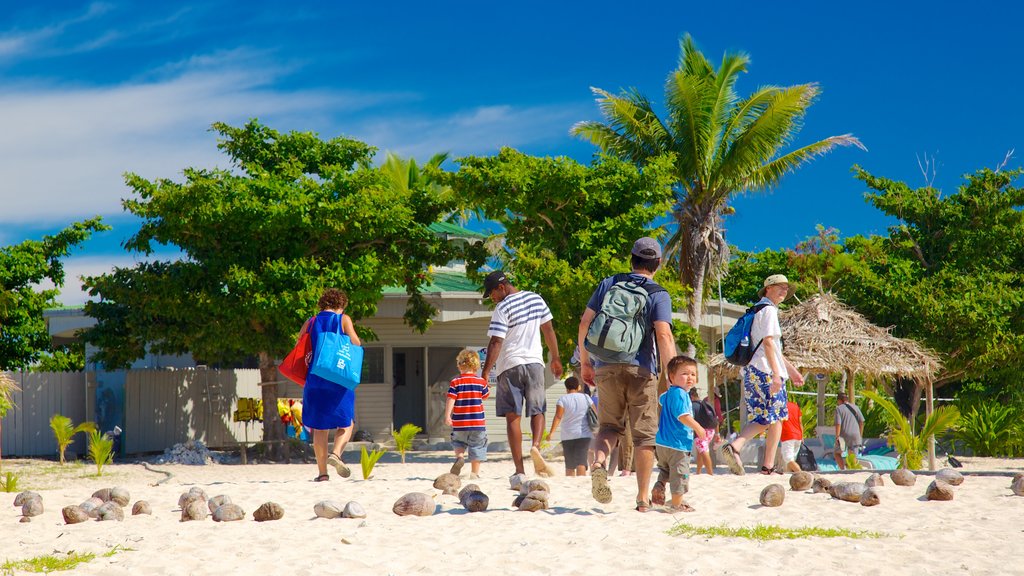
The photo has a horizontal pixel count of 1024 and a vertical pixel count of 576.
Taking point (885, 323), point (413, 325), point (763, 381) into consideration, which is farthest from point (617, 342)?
point (885, 323)

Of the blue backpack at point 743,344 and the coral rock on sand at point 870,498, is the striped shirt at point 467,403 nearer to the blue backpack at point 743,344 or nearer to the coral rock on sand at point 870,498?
the blue backpack at point 743,344

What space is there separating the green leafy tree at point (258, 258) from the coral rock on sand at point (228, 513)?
9861mm

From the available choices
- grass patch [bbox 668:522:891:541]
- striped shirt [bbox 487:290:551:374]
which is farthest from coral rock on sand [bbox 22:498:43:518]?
grass patch [bbox 668:522:891:541]

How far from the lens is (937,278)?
2161 cm

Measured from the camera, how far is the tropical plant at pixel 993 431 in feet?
63.6

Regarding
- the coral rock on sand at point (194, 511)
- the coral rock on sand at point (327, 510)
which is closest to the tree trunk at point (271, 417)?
the coral rock on sand at point (194, 511)

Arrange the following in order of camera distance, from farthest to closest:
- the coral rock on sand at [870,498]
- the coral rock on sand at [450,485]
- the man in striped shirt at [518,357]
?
the man in striped shirt at [518,357], the coral rock on sand at [450,485], the coral rock on sand at [870,498]

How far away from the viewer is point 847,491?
7277 millimetres

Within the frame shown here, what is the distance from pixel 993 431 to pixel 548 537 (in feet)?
53.5

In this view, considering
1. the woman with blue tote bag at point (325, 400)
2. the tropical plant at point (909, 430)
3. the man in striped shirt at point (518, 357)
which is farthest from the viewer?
the tropical plant at point (909, 430)

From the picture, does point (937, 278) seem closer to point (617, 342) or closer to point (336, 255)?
point (336, 255)

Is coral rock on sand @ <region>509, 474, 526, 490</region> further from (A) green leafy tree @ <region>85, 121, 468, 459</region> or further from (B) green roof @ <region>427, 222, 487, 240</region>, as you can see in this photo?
(B) green roof @ <region>427, 222, 487, 240</region>

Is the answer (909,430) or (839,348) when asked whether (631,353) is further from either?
(839,348)

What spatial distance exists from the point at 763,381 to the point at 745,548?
358 centimetres
